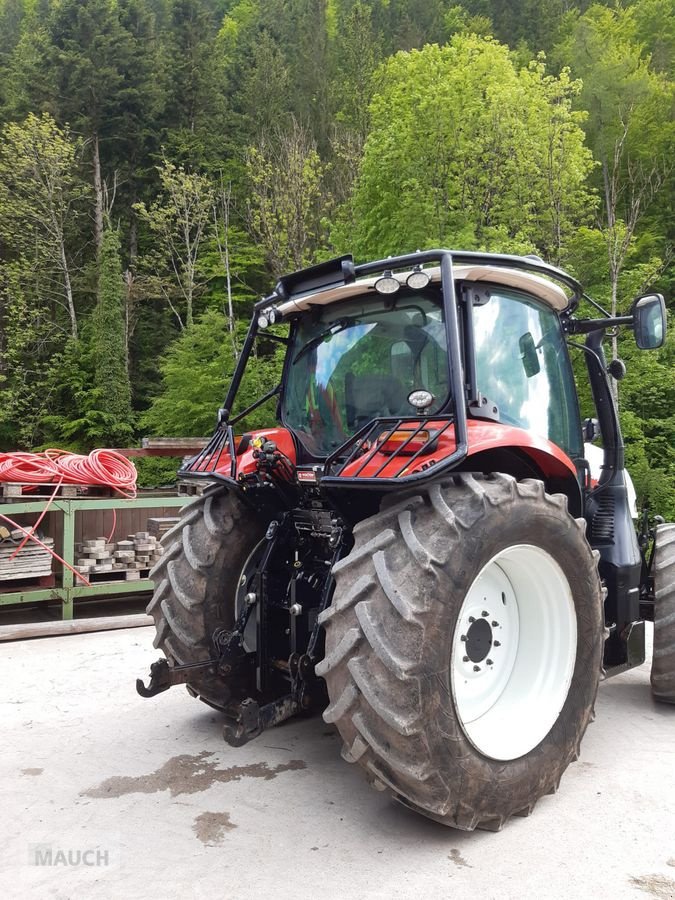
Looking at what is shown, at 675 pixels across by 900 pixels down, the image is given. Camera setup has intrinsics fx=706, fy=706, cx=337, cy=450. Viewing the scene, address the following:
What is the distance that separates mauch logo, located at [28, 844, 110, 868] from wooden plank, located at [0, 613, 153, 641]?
3.56m

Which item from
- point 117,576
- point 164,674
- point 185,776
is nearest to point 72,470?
point 117,576

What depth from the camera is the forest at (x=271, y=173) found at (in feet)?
49.2

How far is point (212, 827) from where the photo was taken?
264 cm

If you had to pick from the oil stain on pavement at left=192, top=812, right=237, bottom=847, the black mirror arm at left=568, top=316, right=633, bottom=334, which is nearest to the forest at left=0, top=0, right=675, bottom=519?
the black mirror arm at left=568, top=316, right=633, bottom=334

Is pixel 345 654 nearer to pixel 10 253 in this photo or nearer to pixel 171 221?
pixel 171 221

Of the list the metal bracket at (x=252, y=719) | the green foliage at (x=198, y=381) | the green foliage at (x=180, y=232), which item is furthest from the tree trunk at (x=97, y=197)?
the metal bracket at (x=252, y=719)

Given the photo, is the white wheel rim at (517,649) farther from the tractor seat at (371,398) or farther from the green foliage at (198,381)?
the green foliage at (198,381)

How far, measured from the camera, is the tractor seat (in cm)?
320

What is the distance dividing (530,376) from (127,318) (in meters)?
23.6

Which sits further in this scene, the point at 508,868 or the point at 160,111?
the point at 160,111

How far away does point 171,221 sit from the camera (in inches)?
971

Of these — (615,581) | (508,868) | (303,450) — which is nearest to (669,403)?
(615,581)

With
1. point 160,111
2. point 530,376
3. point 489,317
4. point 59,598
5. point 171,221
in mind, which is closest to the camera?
point 489,317

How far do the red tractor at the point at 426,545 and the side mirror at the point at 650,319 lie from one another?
1 cm
